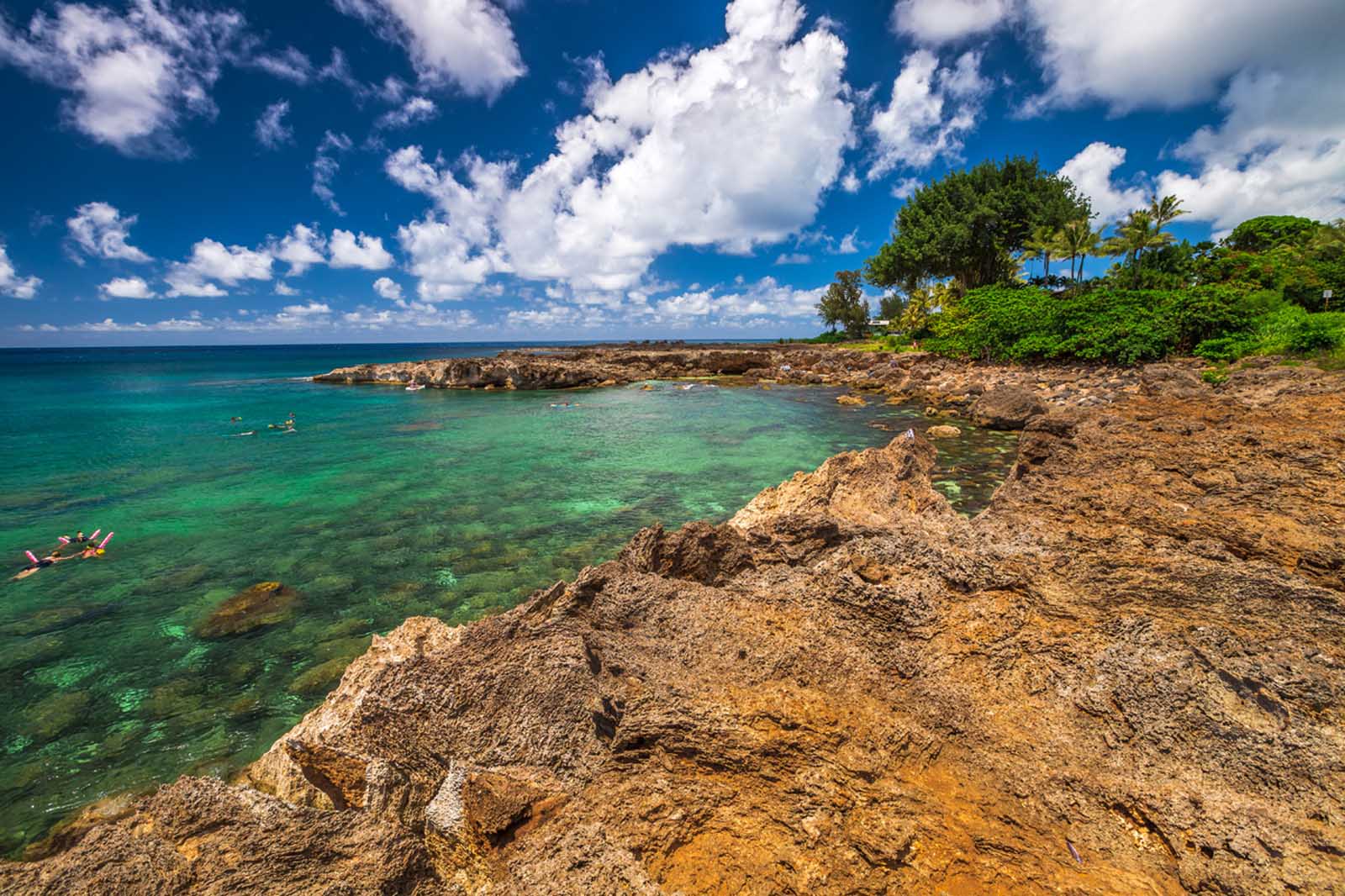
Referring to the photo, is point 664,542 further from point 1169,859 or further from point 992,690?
point 1169,859

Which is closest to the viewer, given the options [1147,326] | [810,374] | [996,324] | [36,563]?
[36,563]

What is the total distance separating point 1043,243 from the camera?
178 ft

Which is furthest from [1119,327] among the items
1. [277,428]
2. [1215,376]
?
[277,428]

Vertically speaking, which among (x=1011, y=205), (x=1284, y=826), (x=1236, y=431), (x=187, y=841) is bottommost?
(x=187, y=841)

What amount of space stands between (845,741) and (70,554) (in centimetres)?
1848

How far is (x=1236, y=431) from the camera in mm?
9312

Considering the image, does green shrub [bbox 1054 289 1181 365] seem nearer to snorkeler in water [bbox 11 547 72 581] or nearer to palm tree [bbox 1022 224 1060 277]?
palm tree [bbox 1022 224 1060 277]

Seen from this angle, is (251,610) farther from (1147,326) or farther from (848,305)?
(848,305)

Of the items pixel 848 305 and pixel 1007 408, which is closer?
pixel 1007 408

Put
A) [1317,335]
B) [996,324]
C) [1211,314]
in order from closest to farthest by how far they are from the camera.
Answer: [1317,335] → [1211,314] → [996,324]

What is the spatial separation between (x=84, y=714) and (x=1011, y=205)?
74.2 metres

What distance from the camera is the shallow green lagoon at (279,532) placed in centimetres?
716

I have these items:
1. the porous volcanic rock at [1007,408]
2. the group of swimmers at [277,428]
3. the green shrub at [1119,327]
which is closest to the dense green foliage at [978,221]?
the green shrub at [1119,327]

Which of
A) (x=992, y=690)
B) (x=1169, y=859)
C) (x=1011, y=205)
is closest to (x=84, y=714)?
(x=992, y=690)
